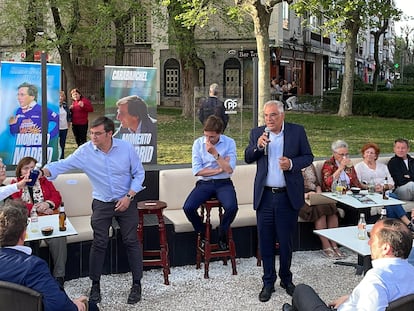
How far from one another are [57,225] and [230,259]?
197 centimetres

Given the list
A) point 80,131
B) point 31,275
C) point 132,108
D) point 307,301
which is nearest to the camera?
point 31,275

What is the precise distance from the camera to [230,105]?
1071cm

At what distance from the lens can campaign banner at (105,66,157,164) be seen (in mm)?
8000

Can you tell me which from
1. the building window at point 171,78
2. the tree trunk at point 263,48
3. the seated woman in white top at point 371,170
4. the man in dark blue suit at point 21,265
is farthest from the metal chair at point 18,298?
the building window at point 171,78

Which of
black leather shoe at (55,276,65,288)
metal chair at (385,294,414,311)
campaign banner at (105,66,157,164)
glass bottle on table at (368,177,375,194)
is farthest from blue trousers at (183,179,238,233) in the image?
metal chair at (385,294,414,311)

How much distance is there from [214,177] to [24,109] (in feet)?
14.6

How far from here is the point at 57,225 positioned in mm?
4441

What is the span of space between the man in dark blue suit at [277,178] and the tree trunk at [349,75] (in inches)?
671

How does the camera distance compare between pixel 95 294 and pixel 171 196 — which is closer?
pixel 95 294

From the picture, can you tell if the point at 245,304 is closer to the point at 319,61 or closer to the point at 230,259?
the point at 230,259

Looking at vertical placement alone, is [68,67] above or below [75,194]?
above

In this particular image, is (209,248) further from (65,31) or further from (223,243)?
(65,31)

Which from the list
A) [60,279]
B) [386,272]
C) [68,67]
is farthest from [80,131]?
[386,272]

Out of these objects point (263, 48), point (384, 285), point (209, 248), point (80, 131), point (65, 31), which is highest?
point (65, 31)
